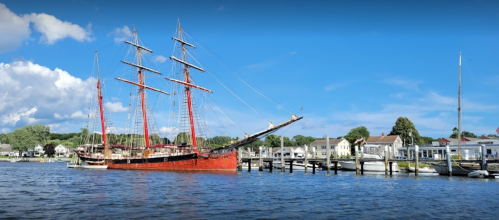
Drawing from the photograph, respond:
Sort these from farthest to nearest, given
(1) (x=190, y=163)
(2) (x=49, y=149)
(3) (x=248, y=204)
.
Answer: (2) (x=49, y=149) < (1) (x=190, y=163) < (3) (x=248, y=204)

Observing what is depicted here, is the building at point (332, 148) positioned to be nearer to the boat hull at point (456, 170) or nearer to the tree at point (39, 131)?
the boat hull at point (456, 170)

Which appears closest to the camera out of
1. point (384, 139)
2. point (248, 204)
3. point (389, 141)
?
point (248, 204)

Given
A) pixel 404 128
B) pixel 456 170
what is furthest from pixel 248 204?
pixel 404 128

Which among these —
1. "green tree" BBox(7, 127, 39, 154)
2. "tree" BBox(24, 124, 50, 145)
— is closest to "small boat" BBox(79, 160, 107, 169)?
"green tree" BBox(7, 127, 39, 154)

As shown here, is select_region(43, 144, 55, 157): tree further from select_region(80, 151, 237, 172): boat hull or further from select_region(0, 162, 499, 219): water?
select_region(0, 162, 499, 219): water

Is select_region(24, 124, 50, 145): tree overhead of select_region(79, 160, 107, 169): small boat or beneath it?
overhead

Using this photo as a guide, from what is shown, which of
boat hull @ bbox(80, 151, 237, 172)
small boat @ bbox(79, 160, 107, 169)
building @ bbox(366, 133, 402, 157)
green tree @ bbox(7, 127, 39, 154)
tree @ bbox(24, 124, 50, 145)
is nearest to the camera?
boat hull @ bbox(80, 151, 237, 172)

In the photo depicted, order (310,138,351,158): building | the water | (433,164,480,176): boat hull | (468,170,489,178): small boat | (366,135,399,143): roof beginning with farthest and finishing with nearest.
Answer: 1. (310,138,351,158): building
2. (366,135,399,143): roof
3. (433,164,480,176): boat hull
4. (468,170,489,178): small boat
5. the water

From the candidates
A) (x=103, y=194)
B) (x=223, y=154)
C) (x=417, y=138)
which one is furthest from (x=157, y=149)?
(x=417, y=138)

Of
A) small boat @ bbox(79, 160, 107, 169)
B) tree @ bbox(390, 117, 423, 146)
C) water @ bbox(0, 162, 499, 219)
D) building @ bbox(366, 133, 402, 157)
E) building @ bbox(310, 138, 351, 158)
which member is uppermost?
tree @ bbox(390, 117, 423, 146)

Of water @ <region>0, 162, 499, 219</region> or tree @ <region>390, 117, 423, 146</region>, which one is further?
tree @ <region>390, 117, 423, 146</region>

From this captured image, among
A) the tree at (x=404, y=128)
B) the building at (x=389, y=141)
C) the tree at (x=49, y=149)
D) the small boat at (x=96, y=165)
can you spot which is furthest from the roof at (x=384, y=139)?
the tree at (x=49, y=149)

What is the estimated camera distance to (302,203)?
26.2 metres

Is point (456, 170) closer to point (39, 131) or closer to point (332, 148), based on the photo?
point (332, 148)
